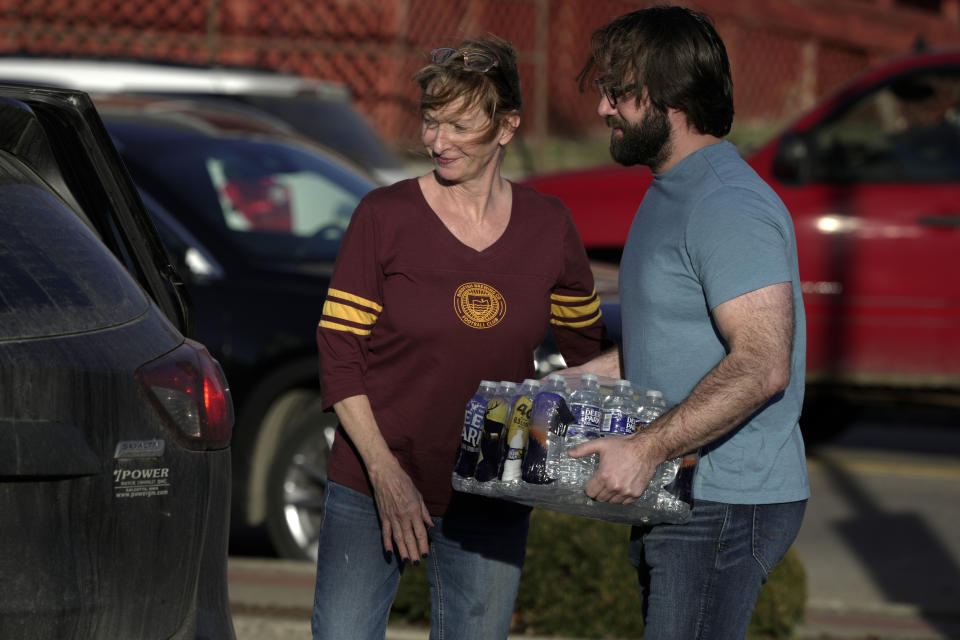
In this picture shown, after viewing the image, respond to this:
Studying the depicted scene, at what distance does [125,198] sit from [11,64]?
825 cm

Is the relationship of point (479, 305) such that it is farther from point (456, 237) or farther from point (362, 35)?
point (362, 35)

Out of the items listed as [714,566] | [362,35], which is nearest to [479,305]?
[714,566]

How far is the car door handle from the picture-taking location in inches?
301

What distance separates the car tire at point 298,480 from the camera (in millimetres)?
5840

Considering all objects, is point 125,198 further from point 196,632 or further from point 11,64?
point 11,64

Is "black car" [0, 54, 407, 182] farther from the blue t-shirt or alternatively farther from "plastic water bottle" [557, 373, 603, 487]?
"plastic water bottle" [557, 373, 603, 487]

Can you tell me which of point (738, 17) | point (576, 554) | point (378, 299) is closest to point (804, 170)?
point (576, 554)

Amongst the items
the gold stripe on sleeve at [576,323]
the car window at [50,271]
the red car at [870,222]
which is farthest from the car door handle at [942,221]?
the car window at [50,271]

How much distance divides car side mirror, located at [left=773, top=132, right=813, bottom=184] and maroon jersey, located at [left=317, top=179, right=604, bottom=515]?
4953 mm

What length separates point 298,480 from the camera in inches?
231

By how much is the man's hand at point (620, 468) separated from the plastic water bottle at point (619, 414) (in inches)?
1.9

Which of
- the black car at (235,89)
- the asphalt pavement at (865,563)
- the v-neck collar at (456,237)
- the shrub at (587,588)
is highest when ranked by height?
the black car at (235,89)

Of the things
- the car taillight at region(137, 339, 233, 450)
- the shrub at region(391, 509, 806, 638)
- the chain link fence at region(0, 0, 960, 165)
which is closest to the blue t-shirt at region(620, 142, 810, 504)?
the car taillight at region(137, 339, 233, 450)

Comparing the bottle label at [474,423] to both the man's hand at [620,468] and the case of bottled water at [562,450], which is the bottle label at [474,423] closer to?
the case of bottled water at [562,450]
